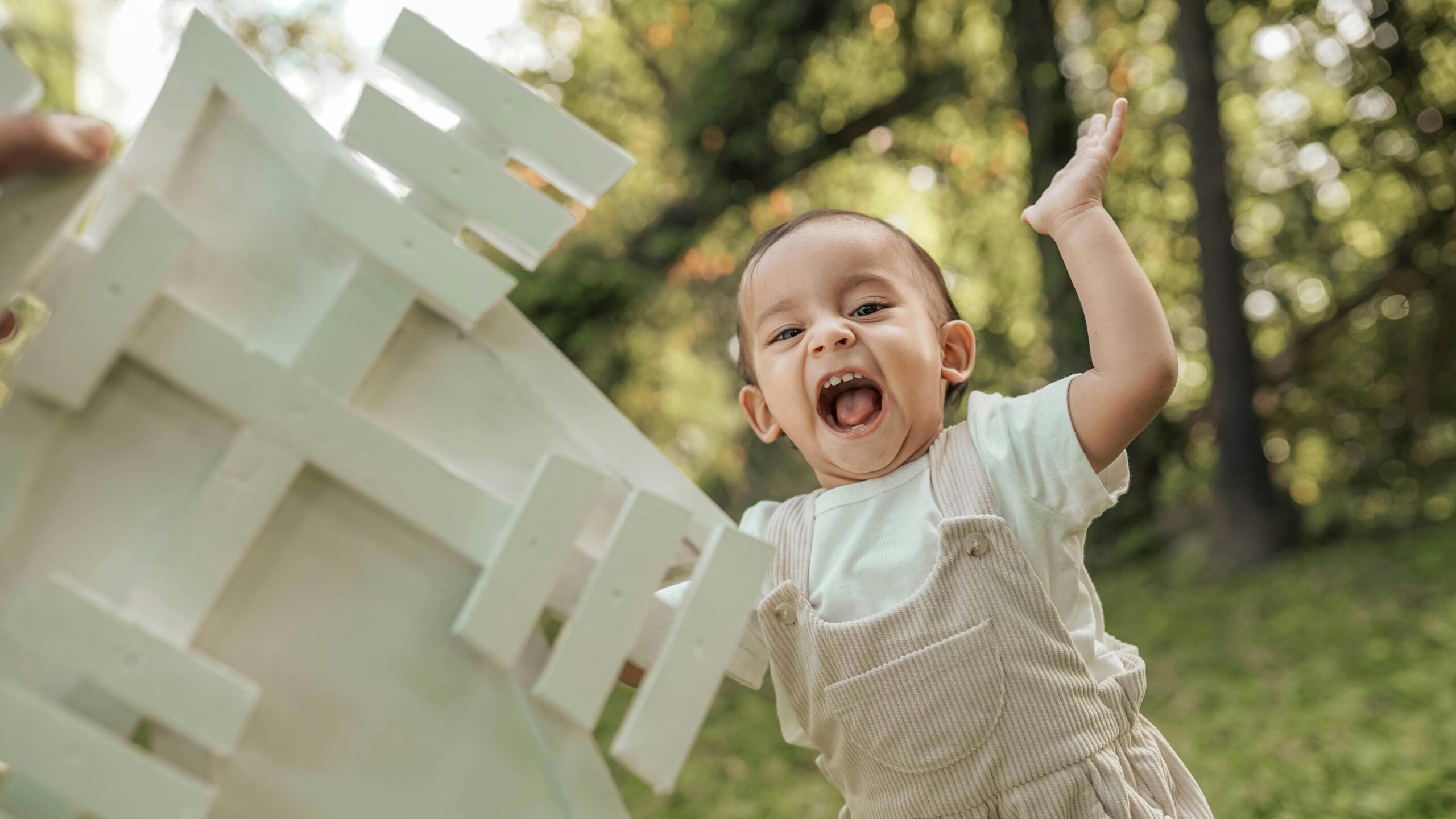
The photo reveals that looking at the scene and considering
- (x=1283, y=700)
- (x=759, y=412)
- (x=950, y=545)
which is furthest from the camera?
(x=1283, y=700)

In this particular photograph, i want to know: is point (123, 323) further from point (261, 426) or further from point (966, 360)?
point (966, 360)

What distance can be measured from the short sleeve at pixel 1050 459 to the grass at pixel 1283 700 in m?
2.29

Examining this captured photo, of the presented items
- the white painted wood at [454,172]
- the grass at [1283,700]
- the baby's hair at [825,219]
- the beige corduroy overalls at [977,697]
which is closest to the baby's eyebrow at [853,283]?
the baby's hair at [825,219]

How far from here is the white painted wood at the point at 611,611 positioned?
3.41 feet

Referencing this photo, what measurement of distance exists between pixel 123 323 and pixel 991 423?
1.02 meters

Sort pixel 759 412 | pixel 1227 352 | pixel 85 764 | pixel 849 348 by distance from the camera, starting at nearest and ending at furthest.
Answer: pixel 85 764, pixel 849 348, pixel 759 412, pixel 1227 352

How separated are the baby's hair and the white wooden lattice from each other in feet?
1.52

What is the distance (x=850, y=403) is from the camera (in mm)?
1448

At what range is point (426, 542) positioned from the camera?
109cm

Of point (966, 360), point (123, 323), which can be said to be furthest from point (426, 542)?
point (966, 360)

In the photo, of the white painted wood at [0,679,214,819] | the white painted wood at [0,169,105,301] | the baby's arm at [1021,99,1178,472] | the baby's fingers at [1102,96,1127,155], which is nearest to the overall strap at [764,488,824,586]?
the baby's arm at [1021,99,1178,472]

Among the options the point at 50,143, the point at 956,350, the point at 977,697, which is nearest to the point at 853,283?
the point at 956,350

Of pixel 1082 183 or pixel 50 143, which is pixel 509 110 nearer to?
pixel 50 143

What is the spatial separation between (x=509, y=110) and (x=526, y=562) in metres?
0.48
